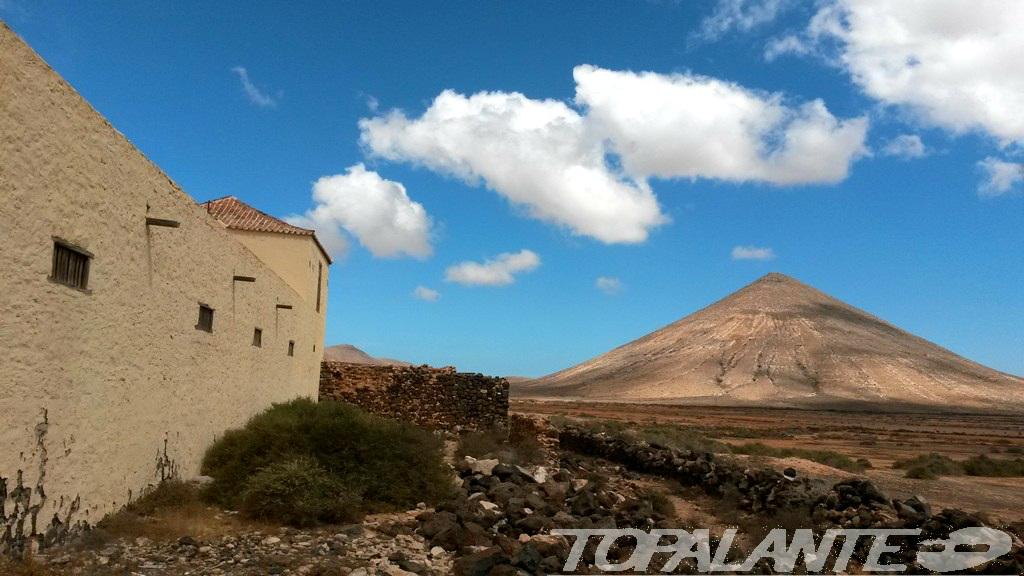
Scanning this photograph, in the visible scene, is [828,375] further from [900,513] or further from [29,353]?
[29,353]

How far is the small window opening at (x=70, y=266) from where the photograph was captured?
611cm

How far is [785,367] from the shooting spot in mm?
93688

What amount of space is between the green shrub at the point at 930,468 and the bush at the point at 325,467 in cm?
1413

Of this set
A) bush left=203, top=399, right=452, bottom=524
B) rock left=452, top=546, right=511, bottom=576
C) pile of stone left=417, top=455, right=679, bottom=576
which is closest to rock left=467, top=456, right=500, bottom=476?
pile of stone left=417, top=455, right=679, bottom=576

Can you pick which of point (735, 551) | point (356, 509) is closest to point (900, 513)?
point (735, 551)

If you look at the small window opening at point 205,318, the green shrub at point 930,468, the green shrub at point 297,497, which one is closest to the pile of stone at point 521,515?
the green shrub at point 297,497

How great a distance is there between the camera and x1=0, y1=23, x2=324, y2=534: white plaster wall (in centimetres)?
555

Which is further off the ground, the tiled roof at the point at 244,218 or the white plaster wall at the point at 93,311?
the tiled roof at the point at 244,218

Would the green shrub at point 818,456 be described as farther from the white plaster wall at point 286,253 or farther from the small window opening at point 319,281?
the white plaster wall at point 286,253

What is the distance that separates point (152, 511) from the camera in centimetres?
805

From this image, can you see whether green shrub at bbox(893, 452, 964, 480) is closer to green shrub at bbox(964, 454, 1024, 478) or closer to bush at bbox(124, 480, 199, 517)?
green shrub at bbox(964, 454, 1024, 478)

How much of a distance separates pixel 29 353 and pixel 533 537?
5.90 m

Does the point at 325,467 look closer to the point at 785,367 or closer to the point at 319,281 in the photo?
the point at 319,281

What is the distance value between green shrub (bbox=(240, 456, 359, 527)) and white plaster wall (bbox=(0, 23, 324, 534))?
1.32m
